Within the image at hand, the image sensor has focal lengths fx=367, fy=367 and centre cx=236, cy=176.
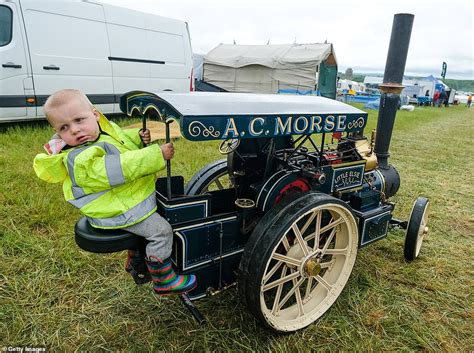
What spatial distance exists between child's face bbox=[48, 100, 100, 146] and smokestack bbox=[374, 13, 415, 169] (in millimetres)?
2403

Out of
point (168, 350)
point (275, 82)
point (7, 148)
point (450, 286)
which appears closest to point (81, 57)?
point (7, 148)

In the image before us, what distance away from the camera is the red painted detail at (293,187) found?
2124mm

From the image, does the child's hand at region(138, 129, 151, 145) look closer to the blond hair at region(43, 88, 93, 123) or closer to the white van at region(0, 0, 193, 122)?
the blond hair at region(43, 88, 93, 123)

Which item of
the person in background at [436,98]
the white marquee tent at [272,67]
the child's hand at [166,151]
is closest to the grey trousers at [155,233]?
the child's hand at [166,151]

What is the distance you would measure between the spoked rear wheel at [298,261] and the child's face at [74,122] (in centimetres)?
90

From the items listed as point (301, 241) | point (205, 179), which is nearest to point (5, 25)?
point (205, 179)

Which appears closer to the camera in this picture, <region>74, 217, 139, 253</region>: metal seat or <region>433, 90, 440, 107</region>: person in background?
<region>74, 217, 139, 253</region>: metal seat

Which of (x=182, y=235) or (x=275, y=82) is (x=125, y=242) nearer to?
(x=182, y=235)

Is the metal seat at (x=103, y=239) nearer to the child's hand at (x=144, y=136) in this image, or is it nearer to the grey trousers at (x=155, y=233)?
the grey trousers at (x=155, y=233)

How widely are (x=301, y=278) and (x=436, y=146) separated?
26.3 feet

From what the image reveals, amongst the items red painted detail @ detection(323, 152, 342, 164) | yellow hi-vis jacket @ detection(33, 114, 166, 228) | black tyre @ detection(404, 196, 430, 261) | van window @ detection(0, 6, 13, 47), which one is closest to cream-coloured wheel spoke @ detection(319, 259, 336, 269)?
red painted detail @ detection(323, 152, 342, 164)

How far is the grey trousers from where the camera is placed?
1.70 m

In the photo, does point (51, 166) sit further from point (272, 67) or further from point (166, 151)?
point (272, 67)

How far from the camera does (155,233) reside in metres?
1.70
